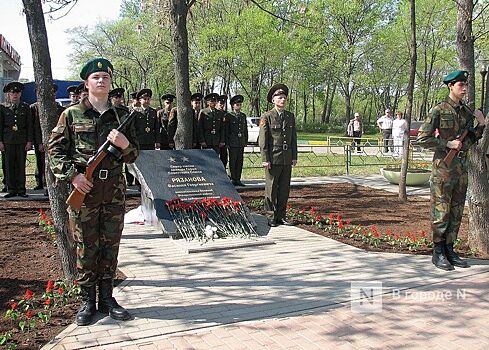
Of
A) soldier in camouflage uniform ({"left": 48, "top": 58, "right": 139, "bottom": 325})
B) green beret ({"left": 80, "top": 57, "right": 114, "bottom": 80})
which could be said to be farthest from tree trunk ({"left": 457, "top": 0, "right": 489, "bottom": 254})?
green beret ({"left": 80, "top": 57, "right": 114, "bottom": 80})

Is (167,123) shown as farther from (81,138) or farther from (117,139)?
(117,139)

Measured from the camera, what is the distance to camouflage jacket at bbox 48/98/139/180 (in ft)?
14.0

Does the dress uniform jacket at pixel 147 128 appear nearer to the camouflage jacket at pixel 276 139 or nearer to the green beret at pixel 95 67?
the camouflage jacket at pixel 276 139

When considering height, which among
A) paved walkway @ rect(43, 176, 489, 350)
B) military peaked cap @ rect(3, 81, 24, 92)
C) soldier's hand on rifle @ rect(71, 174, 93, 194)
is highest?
military peaked cap @ rect(3, 81, 24, 92)

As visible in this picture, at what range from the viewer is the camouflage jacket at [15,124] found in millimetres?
10312

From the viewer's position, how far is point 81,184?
411cm

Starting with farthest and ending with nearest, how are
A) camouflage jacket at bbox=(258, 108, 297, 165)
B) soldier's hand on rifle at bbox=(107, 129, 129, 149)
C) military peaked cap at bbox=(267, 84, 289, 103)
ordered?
camouflage jacket at bbox=(258, 108, 297, 165)
military peaked cap at bbox=(267, 84, 289, 103)
soldier's hand on rifle at bbox=(107, 129, 129, 149)

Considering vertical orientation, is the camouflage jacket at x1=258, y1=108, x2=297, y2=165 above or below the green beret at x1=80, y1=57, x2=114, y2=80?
below

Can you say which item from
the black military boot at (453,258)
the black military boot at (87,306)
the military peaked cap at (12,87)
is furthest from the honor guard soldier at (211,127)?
the black military boot at (87,306)

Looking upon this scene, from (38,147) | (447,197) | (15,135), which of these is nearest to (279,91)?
(447,197)

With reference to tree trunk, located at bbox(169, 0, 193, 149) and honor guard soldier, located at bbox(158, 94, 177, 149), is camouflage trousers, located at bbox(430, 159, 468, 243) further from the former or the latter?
honor guard soldier, located at bbox(158, 94, 177, 149)

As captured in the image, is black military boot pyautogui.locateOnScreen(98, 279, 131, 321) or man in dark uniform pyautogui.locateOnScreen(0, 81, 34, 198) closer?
black military boot pyautogui.locateOnScreen(98, 279, 131, 321)

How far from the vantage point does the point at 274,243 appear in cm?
710

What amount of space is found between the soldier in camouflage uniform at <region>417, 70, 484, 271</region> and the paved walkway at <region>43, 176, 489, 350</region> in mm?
468
